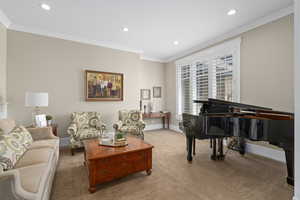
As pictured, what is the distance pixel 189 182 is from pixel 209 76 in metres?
3.10

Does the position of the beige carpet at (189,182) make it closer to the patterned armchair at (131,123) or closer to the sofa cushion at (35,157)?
the sofa cushion at (35,157)

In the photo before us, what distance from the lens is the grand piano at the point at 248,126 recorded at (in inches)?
71.9

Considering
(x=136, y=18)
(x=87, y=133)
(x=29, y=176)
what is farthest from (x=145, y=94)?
(x=29, y=176)

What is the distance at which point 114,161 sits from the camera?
1995 millimetres

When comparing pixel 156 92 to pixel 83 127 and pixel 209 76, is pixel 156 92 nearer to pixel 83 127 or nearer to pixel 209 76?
pixel 209 76

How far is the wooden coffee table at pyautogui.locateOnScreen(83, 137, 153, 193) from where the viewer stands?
1.85 m

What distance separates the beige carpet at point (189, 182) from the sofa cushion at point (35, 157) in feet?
1.61

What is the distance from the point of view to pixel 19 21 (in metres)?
3.11

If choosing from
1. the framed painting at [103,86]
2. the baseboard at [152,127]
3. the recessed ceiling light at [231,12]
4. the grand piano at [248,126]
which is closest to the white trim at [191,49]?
the recessed ceiling light at [231,12]

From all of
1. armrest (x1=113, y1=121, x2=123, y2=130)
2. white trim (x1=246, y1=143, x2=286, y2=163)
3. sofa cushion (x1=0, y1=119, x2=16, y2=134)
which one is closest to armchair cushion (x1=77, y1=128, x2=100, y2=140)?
armrest (x1=113, y1=121, x2=123, y2=130)

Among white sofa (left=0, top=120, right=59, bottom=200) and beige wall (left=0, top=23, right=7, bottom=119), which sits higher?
beige wall (left=0, top=23, right=7, bottom=119)

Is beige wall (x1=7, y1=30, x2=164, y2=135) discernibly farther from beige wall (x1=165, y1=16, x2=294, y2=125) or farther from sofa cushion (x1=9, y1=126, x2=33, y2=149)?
beige wall (x1=165, y1=16, x2=294, y2=125)

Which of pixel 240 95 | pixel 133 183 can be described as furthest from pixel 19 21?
pixel 240 95

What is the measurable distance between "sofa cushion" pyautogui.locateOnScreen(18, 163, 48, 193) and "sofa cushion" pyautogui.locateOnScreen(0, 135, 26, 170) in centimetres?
22
